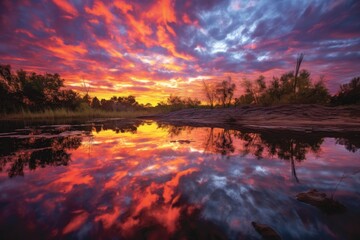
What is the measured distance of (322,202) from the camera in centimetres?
158

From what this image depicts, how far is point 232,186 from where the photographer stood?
81.7 inches

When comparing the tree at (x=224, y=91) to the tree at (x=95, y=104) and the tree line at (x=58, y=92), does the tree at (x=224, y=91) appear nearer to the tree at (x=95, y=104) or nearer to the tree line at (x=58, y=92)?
the tree line at (x=58, y=92)

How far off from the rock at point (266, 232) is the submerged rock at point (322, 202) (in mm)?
680

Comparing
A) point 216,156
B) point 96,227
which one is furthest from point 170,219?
point 216,156

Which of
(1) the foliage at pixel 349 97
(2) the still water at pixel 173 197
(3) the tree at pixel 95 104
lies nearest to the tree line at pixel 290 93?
(1) the foliage at pixel 349 97

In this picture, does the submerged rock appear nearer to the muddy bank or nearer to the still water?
the still water

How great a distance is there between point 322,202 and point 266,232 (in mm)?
819

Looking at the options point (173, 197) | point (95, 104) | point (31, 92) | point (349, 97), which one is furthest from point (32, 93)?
point (349, 97)

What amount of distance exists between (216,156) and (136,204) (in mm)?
2248

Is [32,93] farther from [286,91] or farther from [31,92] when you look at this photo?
[286,91]

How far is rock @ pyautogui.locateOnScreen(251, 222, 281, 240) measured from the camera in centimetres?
117

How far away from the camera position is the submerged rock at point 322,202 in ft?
4.96

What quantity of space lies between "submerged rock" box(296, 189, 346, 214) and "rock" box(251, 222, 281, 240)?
2.23 ft

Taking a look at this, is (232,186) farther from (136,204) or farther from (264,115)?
(264,115)
